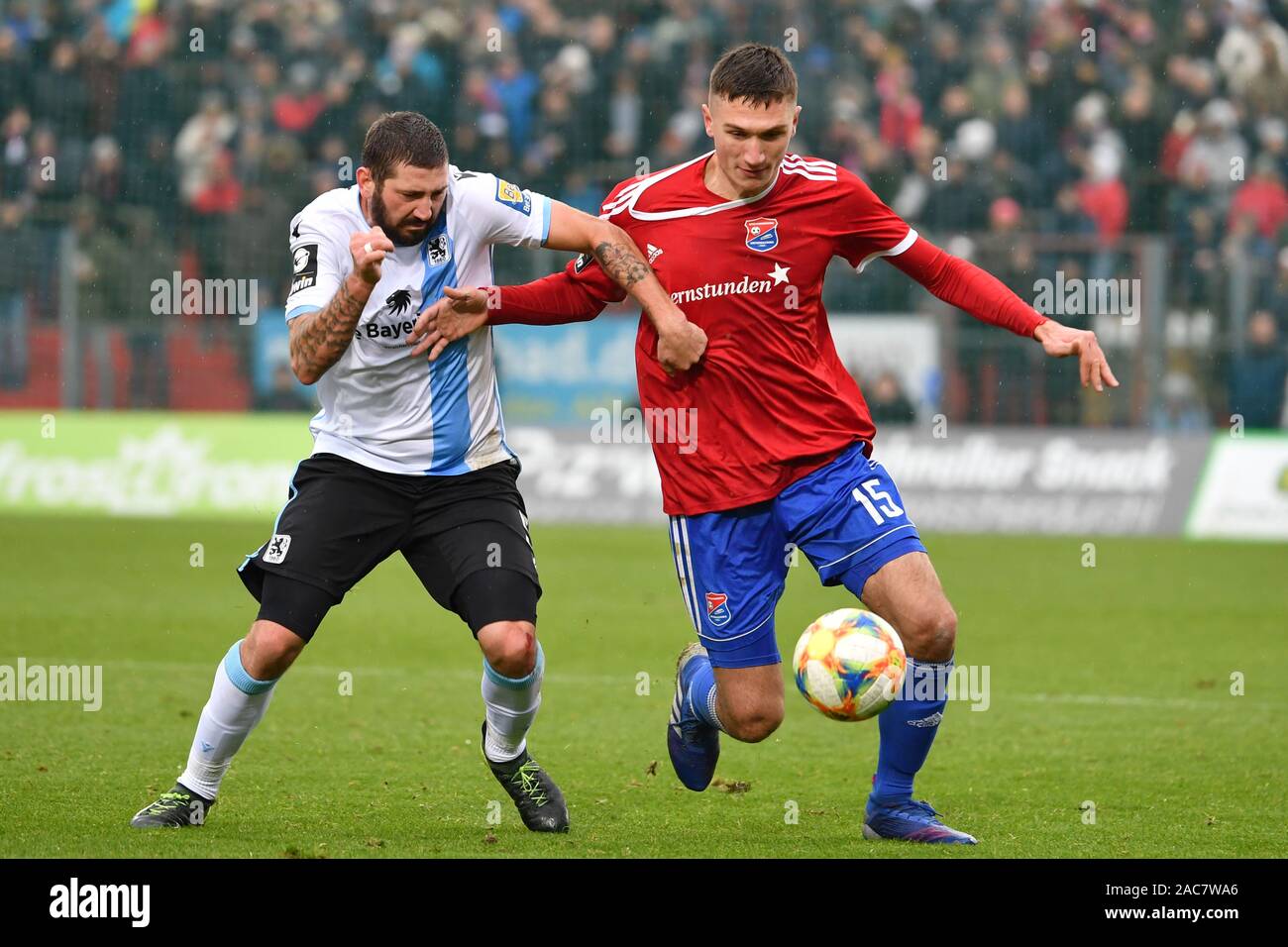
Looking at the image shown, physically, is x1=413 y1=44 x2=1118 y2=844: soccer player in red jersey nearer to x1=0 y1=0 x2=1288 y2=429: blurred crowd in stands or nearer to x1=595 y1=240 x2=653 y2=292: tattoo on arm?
x1=595 y1=240 x2=653 y2=292: tattoo on arm

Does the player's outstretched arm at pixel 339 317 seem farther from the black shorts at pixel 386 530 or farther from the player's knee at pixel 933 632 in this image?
the player's knee at pixel 933 632

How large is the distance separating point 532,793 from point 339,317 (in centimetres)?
185

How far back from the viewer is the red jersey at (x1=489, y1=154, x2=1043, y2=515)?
20.1 ft

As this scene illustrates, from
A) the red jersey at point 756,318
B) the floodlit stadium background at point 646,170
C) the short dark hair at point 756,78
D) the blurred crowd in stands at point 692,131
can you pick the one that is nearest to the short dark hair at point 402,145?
the red jersey at point 756,318

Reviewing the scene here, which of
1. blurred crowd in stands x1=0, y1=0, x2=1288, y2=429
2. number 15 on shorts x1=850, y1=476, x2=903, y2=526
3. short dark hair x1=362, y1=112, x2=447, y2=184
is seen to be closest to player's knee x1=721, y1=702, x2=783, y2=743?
number 15 on shorts x1=850, y1=476, x2=903, y2=526

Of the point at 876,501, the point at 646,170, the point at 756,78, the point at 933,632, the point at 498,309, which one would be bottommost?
the point at 933,632

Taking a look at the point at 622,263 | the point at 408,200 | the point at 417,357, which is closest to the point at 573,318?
the point at 622,263

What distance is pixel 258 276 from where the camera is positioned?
59.0 feet

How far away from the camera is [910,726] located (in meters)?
6.04

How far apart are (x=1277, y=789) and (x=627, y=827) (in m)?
2.70

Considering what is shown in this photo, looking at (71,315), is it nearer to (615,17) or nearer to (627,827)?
(615,17)

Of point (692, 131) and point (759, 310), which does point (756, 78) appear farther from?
point (692, 131)
